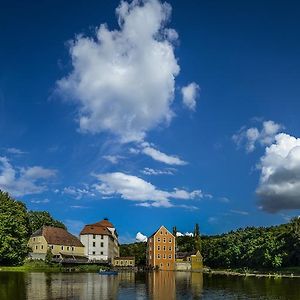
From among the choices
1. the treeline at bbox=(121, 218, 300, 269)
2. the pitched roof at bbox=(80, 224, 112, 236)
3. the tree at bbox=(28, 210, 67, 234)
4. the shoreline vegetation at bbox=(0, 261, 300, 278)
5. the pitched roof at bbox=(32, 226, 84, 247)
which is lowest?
the shoreline vegetation at bbox=(0, 261, 300, 278)

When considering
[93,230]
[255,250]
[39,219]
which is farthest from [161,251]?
[39,219]

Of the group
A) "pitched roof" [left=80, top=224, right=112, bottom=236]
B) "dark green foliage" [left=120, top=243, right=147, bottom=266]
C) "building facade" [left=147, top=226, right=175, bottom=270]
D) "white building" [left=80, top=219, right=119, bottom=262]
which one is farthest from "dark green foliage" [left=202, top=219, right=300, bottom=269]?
"pitched roof" [left=80, top=224, right=112, bottom=236]

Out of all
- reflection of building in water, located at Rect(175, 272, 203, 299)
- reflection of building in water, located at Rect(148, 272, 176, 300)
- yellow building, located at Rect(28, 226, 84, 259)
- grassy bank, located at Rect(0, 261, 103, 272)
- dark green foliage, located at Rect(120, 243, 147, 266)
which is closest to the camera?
reflection of building in water, located at Rect(148, 272, 176, 300)

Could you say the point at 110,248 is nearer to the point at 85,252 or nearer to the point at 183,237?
the point at 85,252

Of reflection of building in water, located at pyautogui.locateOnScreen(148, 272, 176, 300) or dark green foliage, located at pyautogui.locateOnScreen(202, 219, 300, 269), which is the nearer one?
reflection of building in water, located at pyautogui.locateOnScreen(148, 272, 176, 300)

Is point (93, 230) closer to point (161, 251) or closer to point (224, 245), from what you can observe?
point (161, 251)

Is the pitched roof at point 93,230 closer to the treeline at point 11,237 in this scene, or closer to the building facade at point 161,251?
the building facade at point 161,251

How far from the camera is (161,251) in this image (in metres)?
122

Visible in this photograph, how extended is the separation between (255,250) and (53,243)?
49910 millimetres

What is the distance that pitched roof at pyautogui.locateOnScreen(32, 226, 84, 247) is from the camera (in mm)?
107688

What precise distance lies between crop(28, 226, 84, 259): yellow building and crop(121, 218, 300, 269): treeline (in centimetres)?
3537

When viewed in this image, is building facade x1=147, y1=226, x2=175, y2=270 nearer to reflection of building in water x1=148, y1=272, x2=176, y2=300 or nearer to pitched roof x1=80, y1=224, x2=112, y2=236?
pitched roof x1=80, y1=224, x2=112, y2=236

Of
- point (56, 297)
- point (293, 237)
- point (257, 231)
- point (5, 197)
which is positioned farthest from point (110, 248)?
point (56, 297)

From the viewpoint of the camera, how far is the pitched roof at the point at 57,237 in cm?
10769
